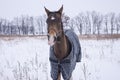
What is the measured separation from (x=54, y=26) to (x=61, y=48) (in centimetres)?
58

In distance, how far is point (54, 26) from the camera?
3.67 metres

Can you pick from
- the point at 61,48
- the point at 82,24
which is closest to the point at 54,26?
the point at 61,48

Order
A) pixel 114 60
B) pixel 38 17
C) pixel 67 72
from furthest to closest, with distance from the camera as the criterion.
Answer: pixel 38 17 → pixel 114 60 → pixel 67 72

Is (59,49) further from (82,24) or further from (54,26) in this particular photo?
(82,24)

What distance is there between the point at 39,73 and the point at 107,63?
256cm

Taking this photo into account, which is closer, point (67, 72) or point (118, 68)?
point (67, 72)

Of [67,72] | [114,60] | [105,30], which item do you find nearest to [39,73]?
[67,72]

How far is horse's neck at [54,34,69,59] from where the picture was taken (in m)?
4.10

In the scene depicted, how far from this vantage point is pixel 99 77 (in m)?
6.30

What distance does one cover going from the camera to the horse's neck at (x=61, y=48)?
13.5ft

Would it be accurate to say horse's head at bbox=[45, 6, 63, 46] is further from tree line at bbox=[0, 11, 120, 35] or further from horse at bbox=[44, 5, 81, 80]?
tree line at bbox=[0, 11, 120, 35]

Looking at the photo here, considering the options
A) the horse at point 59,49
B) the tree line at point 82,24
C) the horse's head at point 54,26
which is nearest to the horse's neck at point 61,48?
the horse at point 59,49

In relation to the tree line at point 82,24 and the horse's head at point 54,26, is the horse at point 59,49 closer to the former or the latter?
the horse's head at point 54,26

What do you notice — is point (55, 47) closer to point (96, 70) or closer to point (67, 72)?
point (67, 72)
